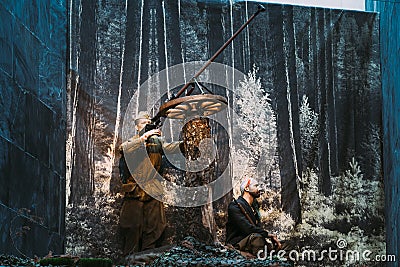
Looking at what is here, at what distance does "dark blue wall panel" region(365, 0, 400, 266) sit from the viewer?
16.1 meters

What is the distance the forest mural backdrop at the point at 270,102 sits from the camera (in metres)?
16.0

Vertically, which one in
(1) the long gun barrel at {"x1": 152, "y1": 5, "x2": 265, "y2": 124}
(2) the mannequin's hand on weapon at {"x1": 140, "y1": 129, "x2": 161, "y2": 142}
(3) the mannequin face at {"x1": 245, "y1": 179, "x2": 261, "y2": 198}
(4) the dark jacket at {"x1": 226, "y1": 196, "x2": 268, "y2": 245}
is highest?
(1) the long gun barrel at {"x1": 152, "y1": 5, "x2": 265, "y2": 124}

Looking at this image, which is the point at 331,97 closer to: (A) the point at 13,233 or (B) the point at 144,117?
(B) the point at 144,117

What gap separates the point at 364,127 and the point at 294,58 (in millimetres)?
1422

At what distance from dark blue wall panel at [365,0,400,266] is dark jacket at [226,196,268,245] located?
2139 millimetres

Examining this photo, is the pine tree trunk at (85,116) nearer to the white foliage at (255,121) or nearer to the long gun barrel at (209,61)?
the long gun barrel at (209,61)

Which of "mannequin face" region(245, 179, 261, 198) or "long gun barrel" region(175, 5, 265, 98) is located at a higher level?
"long gun barrel" region(175, 5, 265, 98)

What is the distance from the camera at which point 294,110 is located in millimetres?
16812

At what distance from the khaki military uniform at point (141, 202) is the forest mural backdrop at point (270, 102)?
40 centimetres

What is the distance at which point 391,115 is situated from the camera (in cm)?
1652

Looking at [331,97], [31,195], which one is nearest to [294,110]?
[331,97]

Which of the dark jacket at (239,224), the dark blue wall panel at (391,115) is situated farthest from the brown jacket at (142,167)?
the dark blue wall panel at (391,115)

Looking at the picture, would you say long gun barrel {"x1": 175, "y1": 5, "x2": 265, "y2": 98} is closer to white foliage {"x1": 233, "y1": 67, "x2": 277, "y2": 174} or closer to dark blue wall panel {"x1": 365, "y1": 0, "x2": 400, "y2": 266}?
white foliage {"x1": 233, "y1": 67, "x2": 277, "y2": 174}

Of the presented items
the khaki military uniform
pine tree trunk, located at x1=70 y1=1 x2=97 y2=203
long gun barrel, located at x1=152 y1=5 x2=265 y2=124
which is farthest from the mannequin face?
pine tree trunk, located at x1=70 y1=1 x2=97 y2=203
